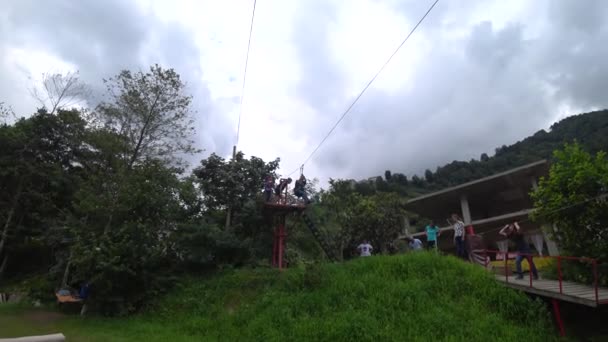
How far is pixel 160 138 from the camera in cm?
2144

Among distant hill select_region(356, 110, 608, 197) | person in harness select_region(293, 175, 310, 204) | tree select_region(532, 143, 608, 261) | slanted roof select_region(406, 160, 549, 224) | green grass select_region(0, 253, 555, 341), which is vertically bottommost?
green grass select_region(0, 253, 555, 341)

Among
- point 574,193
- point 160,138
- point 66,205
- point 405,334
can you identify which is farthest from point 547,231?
point 66,205

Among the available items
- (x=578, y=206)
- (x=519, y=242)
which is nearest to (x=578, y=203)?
(x=578, y=206)

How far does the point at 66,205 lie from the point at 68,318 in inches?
578

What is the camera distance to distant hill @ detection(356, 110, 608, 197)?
42.9 metres

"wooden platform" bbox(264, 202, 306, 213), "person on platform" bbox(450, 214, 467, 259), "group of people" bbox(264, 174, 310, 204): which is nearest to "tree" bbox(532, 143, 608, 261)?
"person on platform" bbox(450, 214, 467, 259)

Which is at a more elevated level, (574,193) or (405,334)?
(574,193)

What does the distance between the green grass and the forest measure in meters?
1.54

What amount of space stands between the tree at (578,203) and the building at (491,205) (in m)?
10.4

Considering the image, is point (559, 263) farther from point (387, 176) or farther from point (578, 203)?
point (387, 176)

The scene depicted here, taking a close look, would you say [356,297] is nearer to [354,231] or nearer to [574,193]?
[574,193]

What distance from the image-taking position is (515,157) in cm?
5225

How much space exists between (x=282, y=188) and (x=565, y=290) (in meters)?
11.9

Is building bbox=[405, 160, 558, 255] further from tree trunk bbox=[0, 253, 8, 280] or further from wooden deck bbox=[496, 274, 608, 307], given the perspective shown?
tree trunk bbox=[0, 253, 8, 280]
